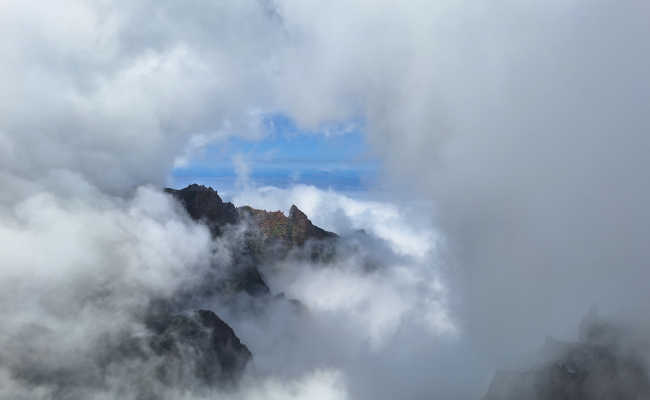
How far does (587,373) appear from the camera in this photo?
4215 inches

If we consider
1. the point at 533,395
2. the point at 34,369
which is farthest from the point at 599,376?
the point at 34,369

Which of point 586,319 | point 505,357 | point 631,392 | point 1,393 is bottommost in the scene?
point 631,392

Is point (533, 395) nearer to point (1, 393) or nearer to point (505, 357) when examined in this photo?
point (505, 357)

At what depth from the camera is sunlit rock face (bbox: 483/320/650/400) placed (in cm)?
10006

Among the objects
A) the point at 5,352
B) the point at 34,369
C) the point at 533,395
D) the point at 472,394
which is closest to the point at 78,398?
the point at 34,369

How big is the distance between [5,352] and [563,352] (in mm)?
227332

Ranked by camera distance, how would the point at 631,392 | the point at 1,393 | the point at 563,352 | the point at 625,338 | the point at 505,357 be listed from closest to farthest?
1. the point at 631,392
2. the point at 625,338
3. the point at 563,352
4. the point at 1,393
5. the point at 505,357

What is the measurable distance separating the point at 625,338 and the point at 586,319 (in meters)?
12.6

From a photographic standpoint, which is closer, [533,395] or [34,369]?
[533,395]

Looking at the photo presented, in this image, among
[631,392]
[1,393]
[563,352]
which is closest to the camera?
[631,392]

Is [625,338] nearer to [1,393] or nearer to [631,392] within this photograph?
[631,392]

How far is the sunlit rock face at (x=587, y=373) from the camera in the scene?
100062 mm

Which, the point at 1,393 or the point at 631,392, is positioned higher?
the point at 1,393

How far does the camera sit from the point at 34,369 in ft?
655
